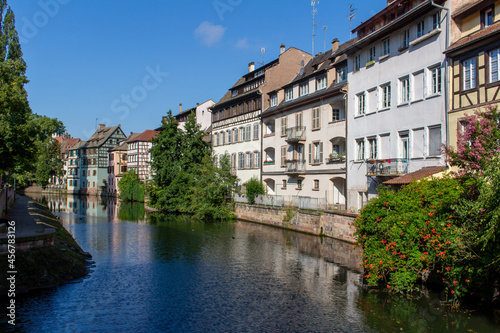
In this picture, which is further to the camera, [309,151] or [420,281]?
[309,151]

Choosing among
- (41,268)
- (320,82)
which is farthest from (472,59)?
(41,268)

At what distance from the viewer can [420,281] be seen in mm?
16344

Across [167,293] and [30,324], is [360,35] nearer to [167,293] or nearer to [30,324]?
[167,293]

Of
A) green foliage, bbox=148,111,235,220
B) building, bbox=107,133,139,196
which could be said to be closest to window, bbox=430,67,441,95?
green foliage, bbox=148,111,235,220

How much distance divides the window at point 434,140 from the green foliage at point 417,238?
269 inches

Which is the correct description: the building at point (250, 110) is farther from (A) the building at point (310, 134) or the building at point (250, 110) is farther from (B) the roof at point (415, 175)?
(B) the roof at point (415, 175)

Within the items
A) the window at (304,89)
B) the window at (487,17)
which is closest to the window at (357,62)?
the window at (304,89)

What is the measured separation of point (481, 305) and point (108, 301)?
1248 centimetres

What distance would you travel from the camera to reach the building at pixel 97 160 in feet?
331

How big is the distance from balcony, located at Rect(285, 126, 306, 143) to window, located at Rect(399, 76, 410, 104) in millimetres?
11571

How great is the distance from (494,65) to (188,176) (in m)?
36.2

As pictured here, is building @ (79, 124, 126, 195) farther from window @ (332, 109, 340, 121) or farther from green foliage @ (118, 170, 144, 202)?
window @ (332, 109, 340, 121)

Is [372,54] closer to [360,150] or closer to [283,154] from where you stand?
[360,150]

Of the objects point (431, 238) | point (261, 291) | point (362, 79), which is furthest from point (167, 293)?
point (362, 79)
